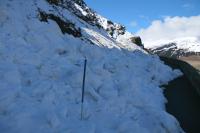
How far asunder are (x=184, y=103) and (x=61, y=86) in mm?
7363

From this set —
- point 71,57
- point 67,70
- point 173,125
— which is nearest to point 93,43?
point 71,57

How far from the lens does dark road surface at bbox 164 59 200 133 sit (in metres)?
12.4

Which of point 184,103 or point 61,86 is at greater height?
point 61,86

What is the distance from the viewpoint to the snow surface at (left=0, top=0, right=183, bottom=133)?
8.48m

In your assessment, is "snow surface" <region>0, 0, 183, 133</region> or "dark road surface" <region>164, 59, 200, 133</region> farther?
"dark road surface" <region>164, 59, 200, 133</region>

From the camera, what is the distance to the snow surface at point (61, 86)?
27.8ft

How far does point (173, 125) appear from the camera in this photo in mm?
9961

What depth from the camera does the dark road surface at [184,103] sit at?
40.7 feet

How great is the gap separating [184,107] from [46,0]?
9.99 m

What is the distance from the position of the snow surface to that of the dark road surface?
35.4 inches

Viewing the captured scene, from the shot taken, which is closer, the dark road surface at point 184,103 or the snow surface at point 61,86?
the snow surface at point 61,86

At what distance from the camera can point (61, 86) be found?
34.0 ft

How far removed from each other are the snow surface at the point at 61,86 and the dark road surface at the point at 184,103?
35.4 inches

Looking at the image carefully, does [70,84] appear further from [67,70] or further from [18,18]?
[18,18]
